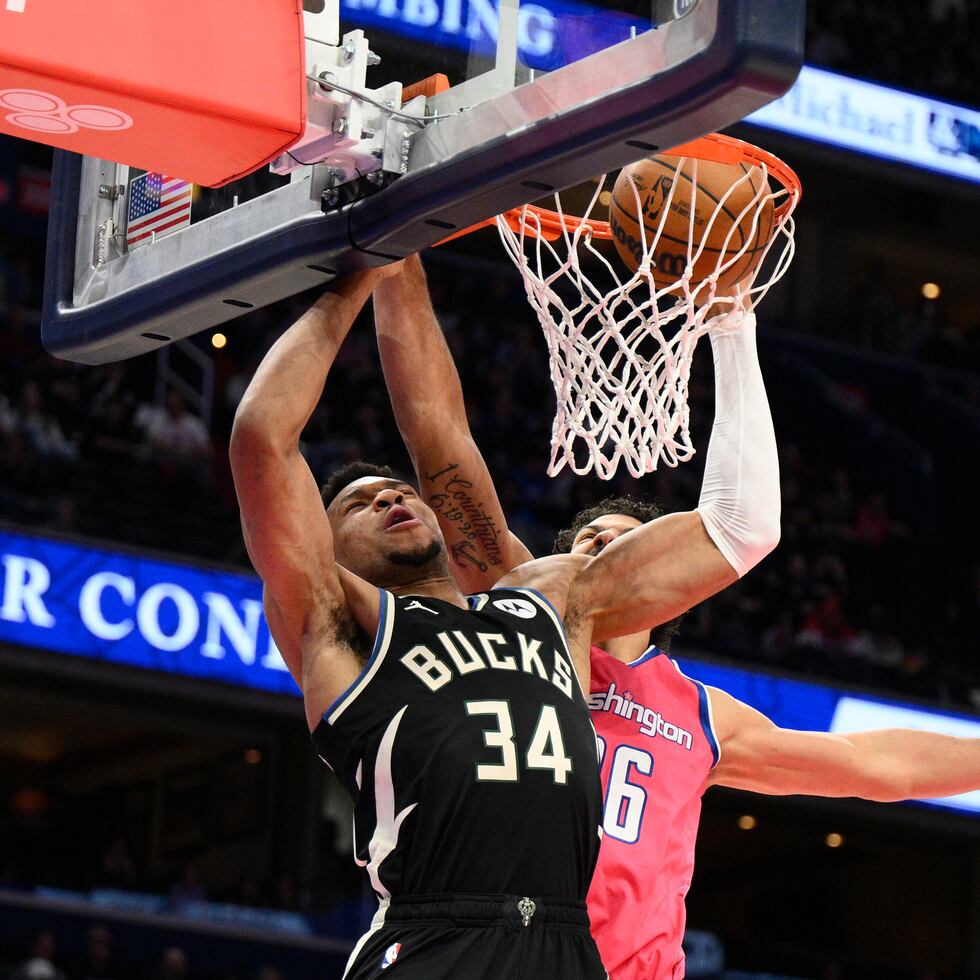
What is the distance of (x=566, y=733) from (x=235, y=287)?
1.13 metres

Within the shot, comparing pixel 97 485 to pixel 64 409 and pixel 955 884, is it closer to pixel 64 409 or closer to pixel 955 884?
pixel 64 409

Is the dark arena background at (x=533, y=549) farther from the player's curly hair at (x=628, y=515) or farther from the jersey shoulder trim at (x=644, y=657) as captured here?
the jersey shoulder trim at (x=644, y=657)

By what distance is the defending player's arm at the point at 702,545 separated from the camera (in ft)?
13.1

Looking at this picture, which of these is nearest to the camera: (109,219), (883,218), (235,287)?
(235,287)

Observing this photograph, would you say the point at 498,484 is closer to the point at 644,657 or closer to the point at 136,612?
the point at 136,612

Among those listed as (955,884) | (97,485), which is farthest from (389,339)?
(955,884)

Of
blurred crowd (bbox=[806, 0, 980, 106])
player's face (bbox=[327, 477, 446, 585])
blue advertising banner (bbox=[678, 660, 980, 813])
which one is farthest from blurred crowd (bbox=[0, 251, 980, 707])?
player's face (bbox=[327, 477, 446, 585])

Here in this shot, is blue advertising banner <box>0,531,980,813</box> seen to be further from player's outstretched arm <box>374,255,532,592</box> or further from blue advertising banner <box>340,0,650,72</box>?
blue advertising banner <box>340,0,650,72</box>

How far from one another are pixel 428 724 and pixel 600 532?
3.66ft

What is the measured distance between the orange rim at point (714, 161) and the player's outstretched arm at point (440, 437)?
0.93 feet

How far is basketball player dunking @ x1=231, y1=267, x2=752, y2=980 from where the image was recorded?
352 cm

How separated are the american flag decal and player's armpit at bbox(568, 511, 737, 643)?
1.18 meters

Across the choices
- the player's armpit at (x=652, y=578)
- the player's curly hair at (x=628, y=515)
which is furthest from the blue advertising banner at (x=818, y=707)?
the player's armpit at (x=652, y=578)

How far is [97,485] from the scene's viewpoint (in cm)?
1212
